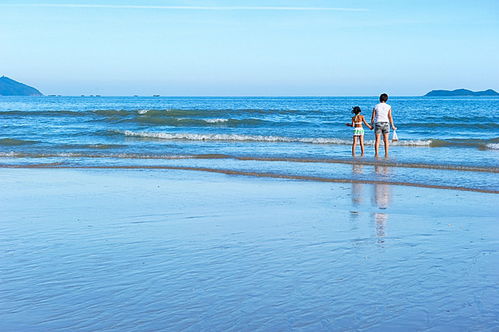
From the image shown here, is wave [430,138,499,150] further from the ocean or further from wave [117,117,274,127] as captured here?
wave [117,117,274,127]

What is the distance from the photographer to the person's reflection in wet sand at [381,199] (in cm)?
687

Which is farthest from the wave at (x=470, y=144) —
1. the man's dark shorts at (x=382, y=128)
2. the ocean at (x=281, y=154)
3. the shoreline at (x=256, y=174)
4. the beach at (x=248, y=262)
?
the beach at (x=248, y=262)

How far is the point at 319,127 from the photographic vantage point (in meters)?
32.2

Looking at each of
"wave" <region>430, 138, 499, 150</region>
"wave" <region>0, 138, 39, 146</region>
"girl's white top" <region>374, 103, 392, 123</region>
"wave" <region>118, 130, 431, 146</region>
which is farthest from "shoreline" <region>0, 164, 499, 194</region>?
"wave" <region>430, 138, 499, 150</region>

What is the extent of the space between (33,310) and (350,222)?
4.10 metres

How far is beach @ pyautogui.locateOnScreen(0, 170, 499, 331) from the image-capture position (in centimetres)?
412

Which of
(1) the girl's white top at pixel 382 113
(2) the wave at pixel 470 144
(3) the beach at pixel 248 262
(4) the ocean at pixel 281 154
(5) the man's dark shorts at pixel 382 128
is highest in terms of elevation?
(1) the girl's white top at pixel 382 113

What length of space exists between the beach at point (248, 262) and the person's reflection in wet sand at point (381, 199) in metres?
0.03

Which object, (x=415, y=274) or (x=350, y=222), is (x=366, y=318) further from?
(x=350, y=222)

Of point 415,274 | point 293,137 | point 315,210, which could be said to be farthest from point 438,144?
point 415,274

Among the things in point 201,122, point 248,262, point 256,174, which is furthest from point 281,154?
point 201,122

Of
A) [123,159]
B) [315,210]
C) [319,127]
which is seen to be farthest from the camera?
[319,127]

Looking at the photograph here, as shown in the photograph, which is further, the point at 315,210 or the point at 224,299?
the point at 315,210

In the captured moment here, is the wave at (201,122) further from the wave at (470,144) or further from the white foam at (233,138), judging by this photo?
the wave at (470,144)
